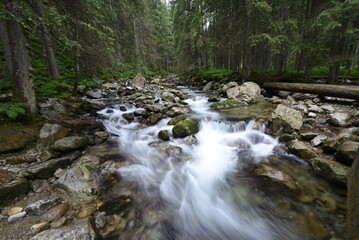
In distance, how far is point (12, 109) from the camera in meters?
4.16

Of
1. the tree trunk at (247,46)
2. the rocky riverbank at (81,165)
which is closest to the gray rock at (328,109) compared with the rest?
the rocky riverbank at (81,165)

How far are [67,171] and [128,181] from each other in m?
1.34

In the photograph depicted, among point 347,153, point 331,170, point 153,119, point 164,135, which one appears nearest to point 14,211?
point 164,135

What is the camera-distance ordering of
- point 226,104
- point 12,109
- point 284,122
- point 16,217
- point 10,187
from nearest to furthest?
point 16,217, point 10,187, point 12,109, point 284,122, point 226,104

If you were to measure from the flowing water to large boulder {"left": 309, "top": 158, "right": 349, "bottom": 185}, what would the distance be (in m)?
0.28

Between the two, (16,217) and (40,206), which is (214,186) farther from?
(16,217)

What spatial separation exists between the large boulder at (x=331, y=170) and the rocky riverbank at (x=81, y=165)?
15 mm

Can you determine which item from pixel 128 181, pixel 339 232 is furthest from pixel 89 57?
pixel 339 232

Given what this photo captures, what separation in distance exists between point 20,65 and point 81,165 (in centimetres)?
338

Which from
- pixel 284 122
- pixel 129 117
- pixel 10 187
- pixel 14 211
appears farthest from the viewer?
pixel 129 117

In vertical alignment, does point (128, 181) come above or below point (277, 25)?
below

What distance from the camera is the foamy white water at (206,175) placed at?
2.96 meters

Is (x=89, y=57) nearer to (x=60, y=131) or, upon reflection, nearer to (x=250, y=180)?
(x=60, y=131)

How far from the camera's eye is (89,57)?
633cm
